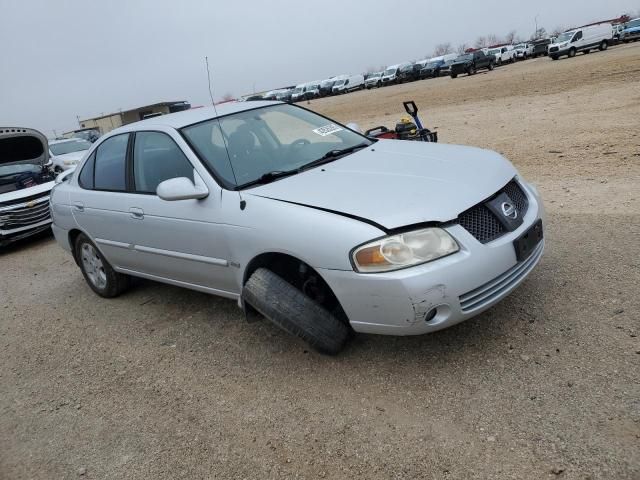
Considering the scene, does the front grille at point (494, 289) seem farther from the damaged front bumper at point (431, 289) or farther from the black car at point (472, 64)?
the black car at point (472, 64)

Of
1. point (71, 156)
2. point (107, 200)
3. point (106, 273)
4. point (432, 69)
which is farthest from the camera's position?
point (432, 69)

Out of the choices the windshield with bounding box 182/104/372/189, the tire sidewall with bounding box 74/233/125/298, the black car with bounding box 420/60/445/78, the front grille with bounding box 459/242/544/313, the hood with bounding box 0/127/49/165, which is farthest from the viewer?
the black car with bounding box 420/60/445/78

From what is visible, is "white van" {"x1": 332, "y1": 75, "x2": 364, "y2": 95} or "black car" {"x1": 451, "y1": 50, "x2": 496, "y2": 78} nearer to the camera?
"black car" {"x1": 451, "y1": 50, "x2": 496, "y2": 78}

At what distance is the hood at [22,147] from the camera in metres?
9.25

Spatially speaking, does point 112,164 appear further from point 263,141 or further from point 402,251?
point 402,251

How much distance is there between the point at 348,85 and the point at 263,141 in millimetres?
51300

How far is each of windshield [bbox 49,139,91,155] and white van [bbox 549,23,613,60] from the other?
3043 cm

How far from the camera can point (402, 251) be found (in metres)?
2.71

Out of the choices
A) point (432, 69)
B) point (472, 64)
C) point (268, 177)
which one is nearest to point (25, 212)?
point (268, 177)

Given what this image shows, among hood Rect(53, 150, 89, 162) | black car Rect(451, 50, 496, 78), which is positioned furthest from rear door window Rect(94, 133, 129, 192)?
black car Rect(451, 50, 496, 78)

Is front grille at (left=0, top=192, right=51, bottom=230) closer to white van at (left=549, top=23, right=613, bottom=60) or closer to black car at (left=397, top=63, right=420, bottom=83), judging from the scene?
white van at (left=549, top=23, right=613, bottom=60)

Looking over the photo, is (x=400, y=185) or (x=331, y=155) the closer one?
(x=400, y=185)

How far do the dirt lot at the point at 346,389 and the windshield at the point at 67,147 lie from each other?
10307mm

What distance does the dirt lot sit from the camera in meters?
2.44
